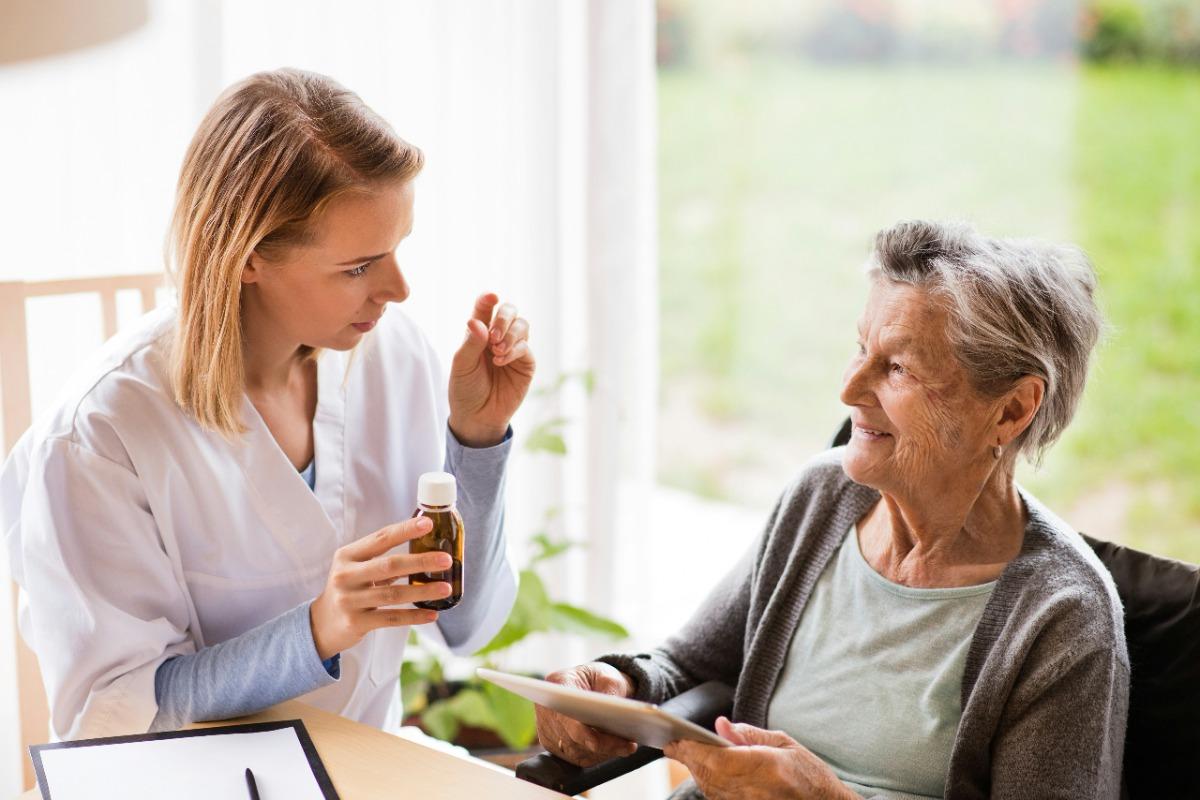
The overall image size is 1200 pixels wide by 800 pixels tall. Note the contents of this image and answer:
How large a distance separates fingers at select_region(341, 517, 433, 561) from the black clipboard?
0.69 ft

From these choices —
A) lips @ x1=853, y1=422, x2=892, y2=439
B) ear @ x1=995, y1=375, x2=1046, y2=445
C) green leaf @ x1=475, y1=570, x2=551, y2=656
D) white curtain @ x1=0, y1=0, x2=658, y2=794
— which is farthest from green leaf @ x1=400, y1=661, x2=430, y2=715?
ear @ x1=995, y1=375, x2=1046, y2=445

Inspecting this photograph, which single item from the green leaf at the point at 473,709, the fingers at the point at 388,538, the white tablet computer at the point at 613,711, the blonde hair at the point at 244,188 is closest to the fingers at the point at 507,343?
the blonde hair at the point at 244,188

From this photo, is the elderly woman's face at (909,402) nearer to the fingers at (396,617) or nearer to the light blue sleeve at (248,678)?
the fingers at (396,617)

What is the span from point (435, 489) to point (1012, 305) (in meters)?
0.67

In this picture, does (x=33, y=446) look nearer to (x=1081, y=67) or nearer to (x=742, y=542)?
(x=742, y=542)

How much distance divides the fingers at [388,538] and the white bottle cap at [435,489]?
2 cm

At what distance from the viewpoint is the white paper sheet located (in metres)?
1.15

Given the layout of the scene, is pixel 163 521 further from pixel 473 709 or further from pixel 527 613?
pixel 473 709

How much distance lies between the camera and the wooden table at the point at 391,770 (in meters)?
1.21

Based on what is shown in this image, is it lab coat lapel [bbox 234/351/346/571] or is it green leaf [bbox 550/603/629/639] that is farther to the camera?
green leaf [bbox 550/603/629/639]

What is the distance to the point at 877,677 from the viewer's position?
142 centimetres

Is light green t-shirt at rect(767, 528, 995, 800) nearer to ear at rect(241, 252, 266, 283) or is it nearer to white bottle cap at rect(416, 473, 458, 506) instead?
white bottle cap at rect(416, 473, 458, 506)

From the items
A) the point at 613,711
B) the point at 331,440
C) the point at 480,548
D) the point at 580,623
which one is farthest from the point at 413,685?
the point at 613,711

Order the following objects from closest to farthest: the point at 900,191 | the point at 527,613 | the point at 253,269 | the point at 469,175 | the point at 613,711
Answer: the point at 613,711, the point at 253,269, the point at 527,613, the point at 469,175, the point at 900,191
